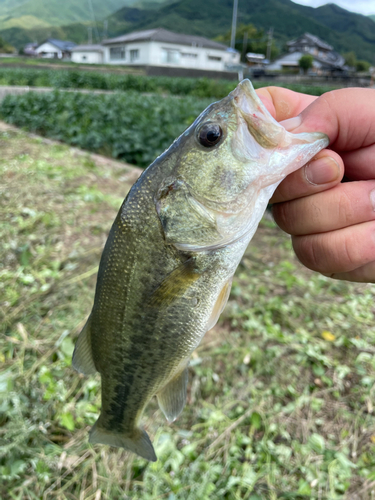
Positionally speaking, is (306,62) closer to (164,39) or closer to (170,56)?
(170,56)

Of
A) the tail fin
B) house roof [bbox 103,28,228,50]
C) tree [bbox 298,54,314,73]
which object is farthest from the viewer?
tree [bbox 298,54,314,73]

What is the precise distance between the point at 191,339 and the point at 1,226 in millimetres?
3527

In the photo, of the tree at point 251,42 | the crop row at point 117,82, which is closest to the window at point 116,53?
the crop row at point 117,82

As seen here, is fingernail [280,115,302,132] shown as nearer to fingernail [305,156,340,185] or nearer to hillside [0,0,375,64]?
fingernail [305,156,340,185]

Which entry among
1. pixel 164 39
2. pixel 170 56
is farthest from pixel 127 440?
pixel 170 56

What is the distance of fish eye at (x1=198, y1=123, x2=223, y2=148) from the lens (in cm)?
109

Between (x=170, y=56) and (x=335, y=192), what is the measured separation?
1982 inches

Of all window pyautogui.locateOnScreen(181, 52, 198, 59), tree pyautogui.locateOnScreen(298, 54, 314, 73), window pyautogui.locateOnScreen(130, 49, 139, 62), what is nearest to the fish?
window pyautogui.locateOnScreen(130, 49, 139, 62)

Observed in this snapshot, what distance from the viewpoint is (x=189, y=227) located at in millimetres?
1137

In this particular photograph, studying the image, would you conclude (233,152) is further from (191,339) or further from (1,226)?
(1,226)

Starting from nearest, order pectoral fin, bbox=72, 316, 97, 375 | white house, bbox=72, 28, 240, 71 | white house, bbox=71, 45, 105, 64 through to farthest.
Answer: pectoral fin, bbox=72, 316, 97, 375 → white house, bbox=72, 28, 240, 71 → white house, bbox=71, 45, 105, 64

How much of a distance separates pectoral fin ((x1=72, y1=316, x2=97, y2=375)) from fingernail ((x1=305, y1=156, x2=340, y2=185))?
0.99 meters

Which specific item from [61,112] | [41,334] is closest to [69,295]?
[41,334]

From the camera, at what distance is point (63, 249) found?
149 inches
